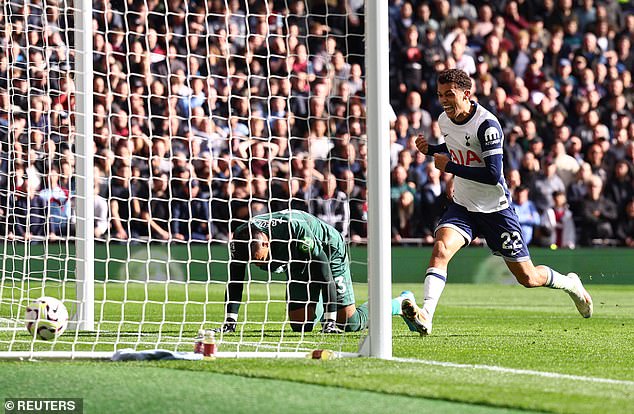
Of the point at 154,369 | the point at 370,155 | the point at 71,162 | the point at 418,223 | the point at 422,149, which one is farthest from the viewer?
the point at 418,223

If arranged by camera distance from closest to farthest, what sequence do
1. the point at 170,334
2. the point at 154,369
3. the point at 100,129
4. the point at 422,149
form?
1. the point at 154,369
2. the point at 422,149
3. the point at 170,334
4. the point at 100,129

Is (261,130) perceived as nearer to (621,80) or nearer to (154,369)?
(154,369)

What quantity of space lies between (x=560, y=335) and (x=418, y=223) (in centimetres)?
763

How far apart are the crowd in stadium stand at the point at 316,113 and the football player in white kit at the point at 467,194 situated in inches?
90.8

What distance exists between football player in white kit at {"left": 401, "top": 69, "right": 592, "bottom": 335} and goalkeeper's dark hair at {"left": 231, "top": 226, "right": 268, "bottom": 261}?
4.27 feet

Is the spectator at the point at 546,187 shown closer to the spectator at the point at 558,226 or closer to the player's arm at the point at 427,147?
the spectator at the point at 558,226

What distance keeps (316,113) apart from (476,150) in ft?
23.6

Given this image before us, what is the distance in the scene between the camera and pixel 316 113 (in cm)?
1609

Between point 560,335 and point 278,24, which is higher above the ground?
point 278,24

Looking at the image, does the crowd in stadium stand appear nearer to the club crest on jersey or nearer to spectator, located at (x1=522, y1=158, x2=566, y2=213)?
spectator, located at (x1=522, y1=158, x2=566, y2=213)

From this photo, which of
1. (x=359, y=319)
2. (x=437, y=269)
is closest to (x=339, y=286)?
(x=359, y=319)

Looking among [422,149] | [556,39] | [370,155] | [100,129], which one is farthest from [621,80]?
[370,155]

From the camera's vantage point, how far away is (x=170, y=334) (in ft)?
30.6

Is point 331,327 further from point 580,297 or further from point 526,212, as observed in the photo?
point 526,212
